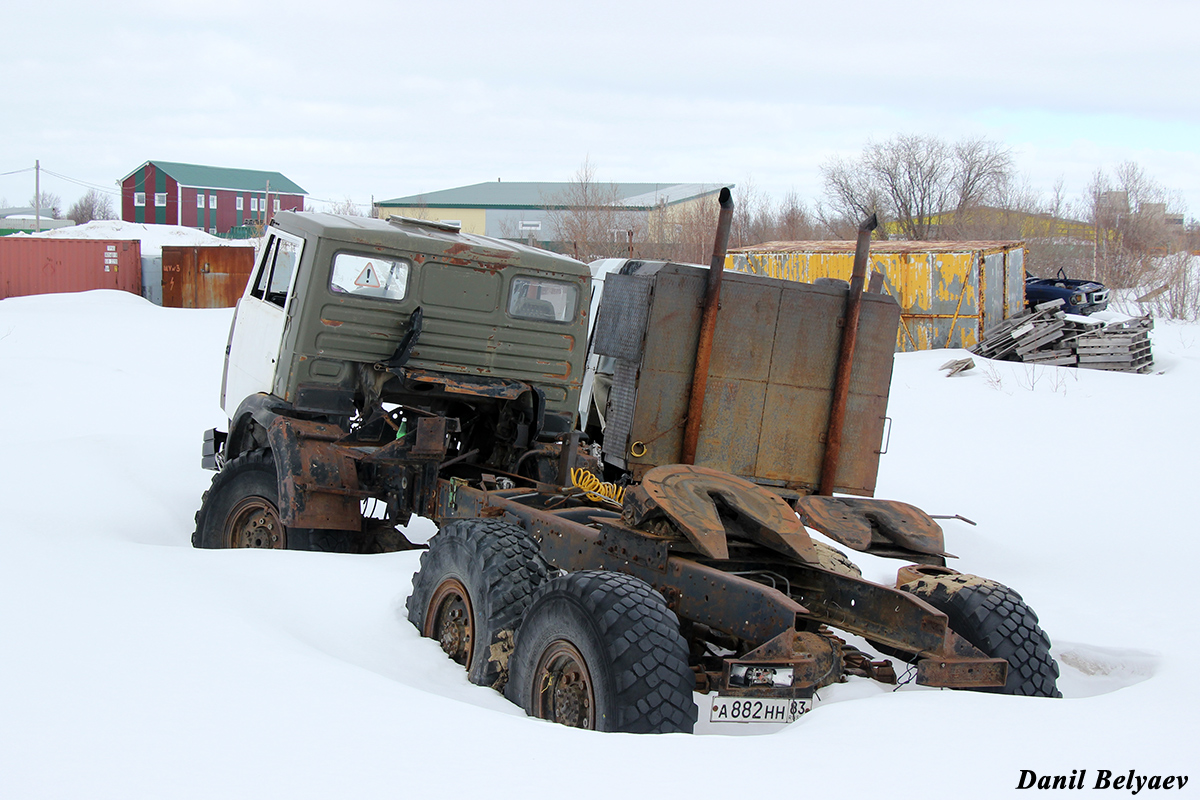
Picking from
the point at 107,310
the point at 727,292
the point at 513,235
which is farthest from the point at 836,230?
the point at 727,292

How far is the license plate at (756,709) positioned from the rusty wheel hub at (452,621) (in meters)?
1.48

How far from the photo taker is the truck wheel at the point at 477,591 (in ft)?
16.0

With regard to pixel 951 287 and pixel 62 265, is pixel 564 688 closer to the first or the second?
pixel 951 287

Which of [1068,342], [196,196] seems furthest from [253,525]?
[196,196]

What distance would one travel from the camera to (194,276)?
95.8ft

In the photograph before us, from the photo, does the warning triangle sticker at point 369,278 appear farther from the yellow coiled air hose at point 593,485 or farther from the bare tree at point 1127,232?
the bare tree at point 1127,232

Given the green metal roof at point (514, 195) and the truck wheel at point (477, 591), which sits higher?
the green metal roof at point (514, 195)

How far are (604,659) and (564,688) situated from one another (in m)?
0.41

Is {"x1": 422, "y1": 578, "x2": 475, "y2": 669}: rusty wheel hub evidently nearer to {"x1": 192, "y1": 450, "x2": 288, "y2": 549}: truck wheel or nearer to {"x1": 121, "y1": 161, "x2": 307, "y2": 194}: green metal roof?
{"x1": 192, "y1": 450, "x2": 288, "y2": 549}: truck wheel

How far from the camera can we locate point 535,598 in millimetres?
4574

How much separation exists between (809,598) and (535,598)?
1.51m

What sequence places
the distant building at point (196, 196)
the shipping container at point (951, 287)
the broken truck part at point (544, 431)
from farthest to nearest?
the distant building at point (196, 196) < the shipping container at point (951, 287) < the broken truck part at point (544, 431)

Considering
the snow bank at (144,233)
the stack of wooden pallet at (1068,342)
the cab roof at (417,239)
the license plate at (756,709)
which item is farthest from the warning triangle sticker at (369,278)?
the snow bank at (144,233)

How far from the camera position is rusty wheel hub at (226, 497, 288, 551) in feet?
23.8
